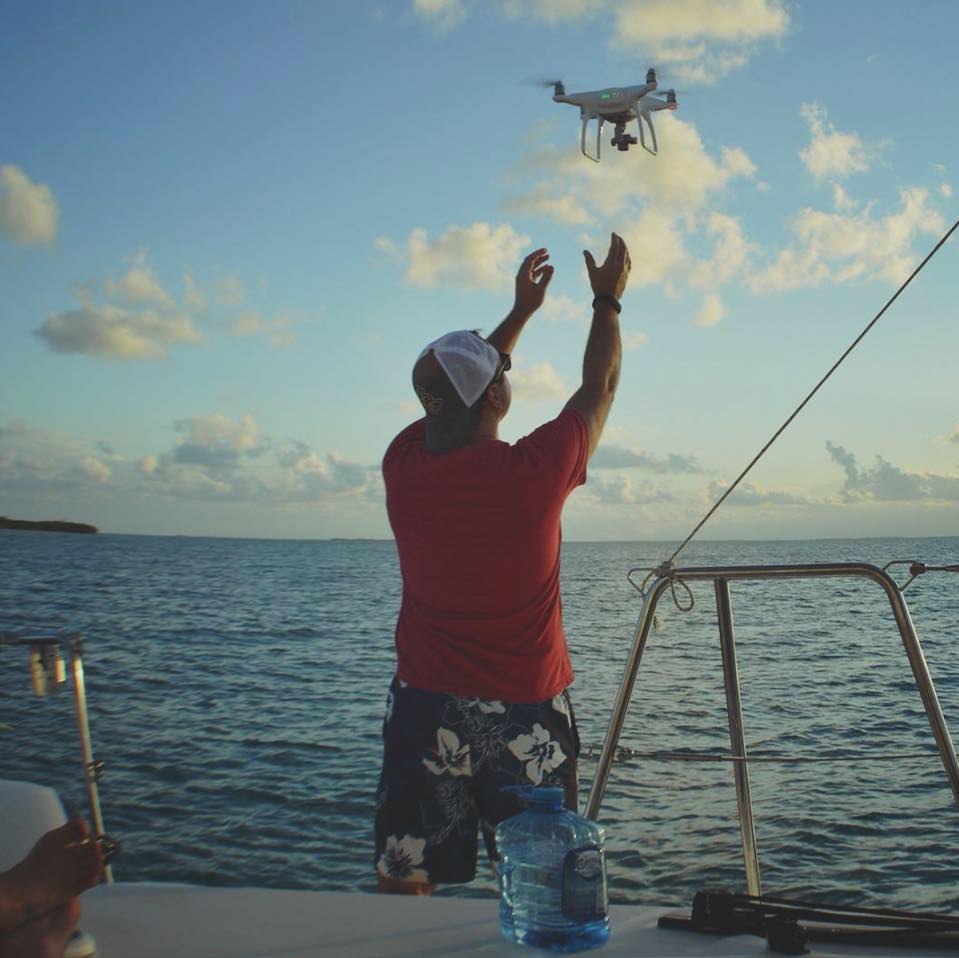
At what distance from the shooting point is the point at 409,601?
254cm

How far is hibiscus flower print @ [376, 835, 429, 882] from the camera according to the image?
2.38 meters

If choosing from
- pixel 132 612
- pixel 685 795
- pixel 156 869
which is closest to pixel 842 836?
pixel 685 795

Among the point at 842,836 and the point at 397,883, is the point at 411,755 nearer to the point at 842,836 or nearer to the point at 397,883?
the point at 397,883

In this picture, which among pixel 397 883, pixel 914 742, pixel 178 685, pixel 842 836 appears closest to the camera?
pixel 397 883

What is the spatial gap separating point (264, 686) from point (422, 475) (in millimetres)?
13384

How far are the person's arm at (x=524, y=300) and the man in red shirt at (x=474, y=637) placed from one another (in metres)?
0.60

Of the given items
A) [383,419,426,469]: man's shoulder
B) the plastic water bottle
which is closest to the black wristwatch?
[383,419,426,469]: man's shoulder

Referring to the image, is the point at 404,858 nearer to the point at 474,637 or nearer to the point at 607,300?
the point at 474,637

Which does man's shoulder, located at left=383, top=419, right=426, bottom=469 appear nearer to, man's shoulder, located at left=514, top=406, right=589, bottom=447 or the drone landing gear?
man's shoulder, located at left=514, top=406, right=589, bottom=447

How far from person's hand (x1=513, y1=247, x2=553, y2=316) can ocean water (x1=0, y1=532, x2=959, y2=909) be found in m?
1.10

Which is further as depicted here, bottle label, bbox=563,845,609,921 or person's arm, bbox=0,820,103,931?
bottle label, bbox=563,845,609,921

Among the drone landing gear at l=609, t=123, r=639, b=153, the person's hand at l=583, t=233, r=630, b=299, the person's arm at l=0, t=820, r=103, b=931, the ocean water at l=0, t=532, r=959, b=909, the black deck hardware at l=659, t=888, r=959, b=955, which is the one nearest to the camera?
the person's arm at l=0, t=820, r=103, b=931

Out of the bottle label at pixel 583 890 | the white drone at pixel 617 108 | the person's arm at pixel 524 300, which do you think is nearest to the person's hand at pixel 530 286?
the person's arm at pixel 524 300

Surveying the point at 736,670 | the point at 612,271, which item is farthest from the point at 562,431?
the point at 736,670
